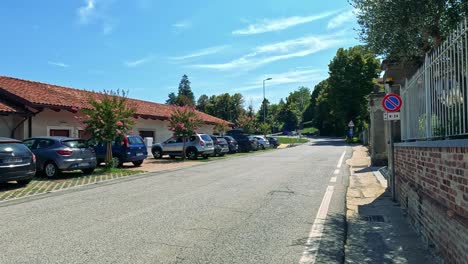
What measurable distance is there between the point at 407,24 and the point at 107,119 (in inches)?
523

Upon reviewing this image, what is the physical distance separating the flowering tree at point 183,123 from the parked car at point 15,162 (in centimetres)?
1345

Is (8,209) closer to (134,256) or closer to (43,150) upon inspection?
(134,256)

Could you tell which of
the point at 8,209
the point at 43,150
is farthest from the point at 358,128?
the point at 8,209

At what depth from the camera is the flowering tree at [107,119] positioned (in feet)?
59.8

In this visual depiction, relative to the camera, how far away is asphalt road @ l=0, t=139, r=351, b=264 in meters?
5.61

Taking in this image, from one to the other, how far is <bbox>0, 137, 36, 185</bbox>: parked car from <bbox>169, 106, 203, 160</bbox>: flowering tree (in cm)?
1345

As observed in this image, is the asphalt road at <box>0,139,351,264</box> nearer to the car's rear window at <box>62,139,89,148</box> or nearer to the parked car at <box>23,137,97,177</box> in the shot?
the parked car at <box>23,137,97,177</box>

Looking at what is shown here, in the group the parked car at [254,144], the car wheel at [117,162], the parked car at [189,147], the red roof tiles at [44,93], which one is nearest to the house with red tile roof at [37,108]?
the red roof tiles at [44,93]

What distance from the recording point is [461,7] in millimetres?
7918

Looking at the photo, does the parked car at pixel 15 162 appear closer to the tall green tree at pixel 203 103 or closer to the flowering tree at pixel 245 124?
the flowering tree at pixel 245 124

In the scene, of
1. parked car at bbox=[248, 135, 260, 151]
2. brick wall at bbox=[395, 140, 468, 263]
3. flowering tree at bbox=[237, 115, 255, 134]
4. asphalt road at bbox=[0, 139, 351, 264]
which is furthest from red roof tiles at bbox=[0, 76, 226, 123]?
flowering tree at bbox=[237, 115, 255, 134]

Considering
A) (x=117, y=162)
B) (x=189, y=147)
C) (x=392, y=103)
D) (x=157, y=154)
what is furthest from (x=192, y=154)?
(x=392, y=103)

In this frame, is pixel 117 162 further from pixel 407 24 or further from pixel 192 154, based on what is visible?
pixel 407 24

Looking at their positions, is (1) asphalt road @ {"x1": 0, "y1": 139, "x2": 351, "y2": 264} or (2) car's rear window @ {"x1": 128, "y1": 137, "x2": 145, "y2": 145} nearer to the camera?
(1) asphalt road @ {"x1": 0, "y1": 139, "x2": 351, "y2": 264}
